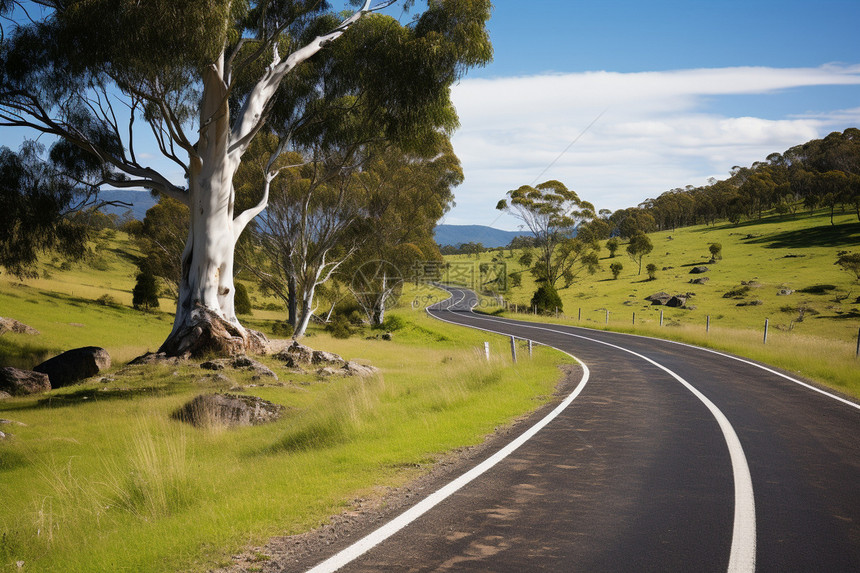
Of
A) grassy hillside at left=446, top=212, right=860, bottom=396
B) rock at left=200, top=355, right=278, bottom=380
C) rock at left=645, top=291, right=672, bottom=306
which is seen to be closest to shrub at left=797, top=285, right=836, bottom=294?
grassy hillside at left=446, top=212, right=860, bottom=396

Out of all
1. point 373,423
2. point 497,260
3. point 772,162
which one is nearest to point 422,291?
point 497,260

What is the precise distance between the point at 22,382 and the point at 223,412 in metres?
6.99

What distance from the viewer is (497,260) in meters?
110

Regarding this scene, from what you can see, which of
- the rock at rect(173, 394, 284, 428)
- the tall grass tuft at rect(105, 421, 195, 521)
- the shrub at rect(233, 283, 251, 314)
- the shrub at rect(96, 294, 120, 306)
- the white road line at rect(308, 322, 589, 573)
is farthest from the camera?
the shrub at rect(233, 283, 251, 314)

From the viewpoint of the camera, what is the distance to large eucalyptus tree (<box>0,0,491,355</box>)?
14508 mm

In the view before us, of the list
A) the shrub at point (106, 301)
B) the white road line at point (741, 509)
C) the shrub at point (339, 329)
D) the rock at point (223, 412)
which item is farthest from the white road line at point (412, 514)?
the shrub at point (106, 301)

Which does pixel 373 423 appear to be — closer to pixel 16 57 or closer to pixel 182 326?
pixel 182 326

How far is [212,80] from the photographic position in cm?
1777

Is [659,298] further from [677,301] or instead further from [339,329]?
[339,329]

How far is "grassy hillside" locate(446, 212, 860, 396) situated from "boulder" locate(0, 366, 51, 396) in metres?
18.4

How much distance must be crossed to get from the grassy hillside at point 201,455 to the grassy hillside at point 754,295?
8.34 meters

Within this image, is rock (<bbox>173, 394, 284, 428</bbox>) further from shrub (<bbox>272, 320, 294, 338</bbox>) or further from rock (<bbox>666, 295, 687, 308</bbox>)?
rock (<bbox>666, 295, 687, 308</bbox>)

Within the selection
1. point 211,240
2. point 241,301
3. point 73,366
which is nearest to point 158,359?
point 73,366

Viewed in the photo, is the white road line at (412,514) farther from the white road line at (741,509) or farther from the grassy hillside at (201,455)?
the white road line at (741,509)
